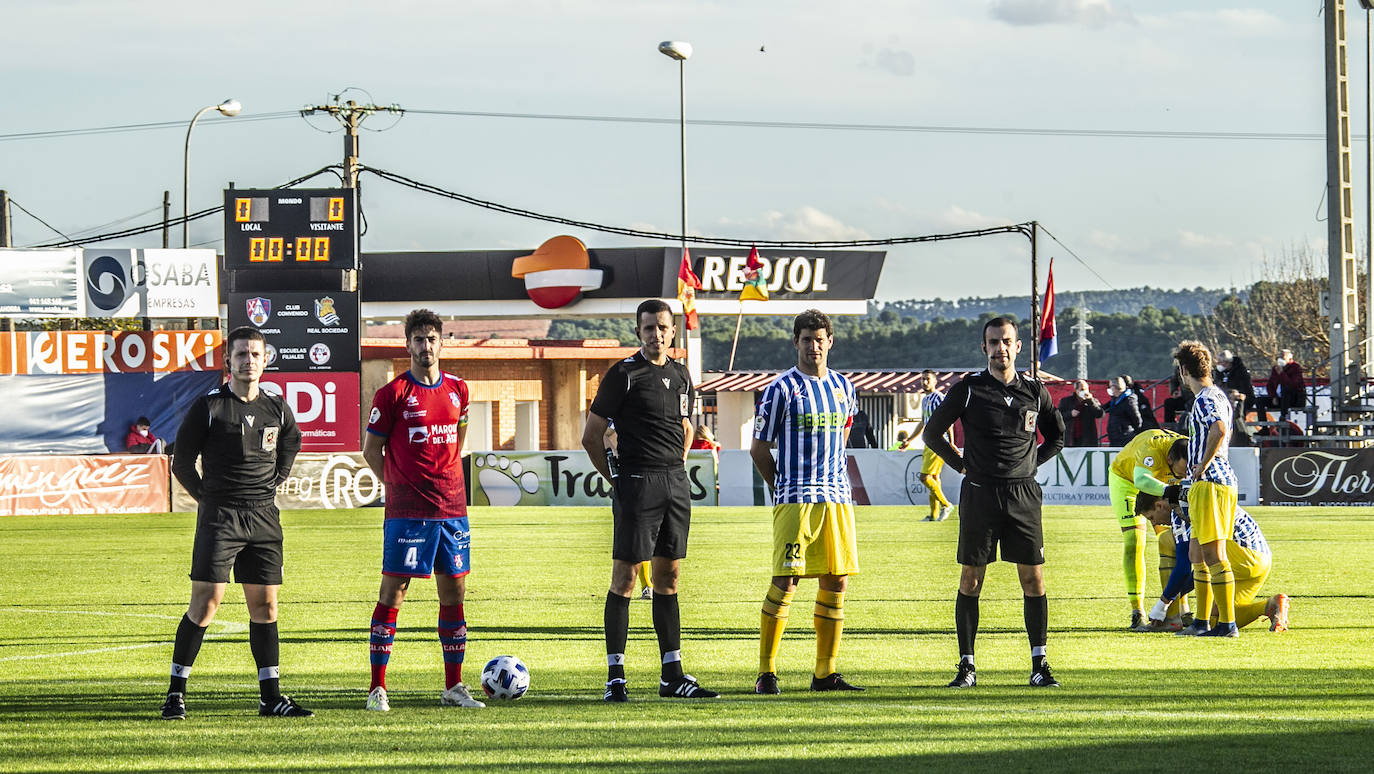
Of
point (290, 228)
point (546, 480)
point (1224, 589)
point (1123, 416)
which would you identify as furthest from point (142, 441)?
point (1224, 589)

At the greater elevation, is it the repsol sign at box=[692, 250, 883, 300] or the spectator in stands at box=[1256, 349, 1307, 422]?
the repsol sign at box=[692, 250, 883, 300]

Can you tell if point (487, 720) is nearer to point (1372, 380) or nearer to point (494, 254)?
point (1372, 380)

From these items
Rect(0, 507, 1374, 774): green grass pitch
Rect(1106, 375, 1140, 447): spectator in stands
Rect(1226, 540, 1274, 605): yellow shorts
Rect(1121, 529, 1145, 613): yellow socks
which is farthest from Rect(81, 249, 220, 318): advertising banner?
Rect(1226, 540, 1274, 605): yellow shorts

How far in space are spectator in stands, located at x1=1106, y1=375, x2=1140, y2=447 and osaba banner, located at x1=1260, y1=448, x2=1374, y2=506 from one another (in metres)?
2.96

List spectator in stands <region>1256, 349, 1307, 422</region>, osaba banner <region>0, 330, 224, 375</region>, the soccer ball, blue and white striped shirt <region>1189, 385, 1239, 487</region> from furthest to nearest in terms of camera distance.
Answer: osaba banner <region>0, 330, 224, 375</region>
spectator in stands <region>1256, 349, 1307, 422</region>
blue and white striped shirt <region>1189, 385, 1239, 487</region>
the soccer ball

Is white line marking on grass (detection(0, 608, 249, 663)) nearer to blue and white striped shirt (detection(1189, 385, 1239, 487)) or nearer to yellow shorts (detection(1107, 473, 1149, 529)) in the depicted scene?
yellow shorts (detection(1107, 473, 1149, 529))

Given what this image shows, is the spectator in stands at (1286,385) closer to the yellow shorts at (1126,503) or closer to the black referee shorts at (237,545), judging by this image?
the yellow shorts at (1126,503)

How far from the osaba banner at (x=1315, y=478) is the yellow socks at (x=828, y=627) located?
74.9ft

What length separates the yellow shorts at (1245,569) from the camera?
1173 centimetres

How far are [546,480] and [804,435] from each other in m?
22.6

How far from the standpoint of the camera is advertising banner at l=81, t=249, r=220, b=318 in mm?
37969

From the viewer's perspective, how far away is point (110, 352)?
3631cm

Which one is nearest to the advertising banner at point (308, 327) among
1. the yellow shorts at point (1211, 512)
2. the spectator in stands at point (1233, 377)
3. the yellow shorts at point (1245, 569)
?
the spectator in stands at point (1233, 377)

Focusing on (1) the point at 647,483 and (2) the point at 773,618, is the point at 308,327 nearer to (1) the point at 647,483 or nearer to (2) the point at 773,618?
(1) the point at 647,483
